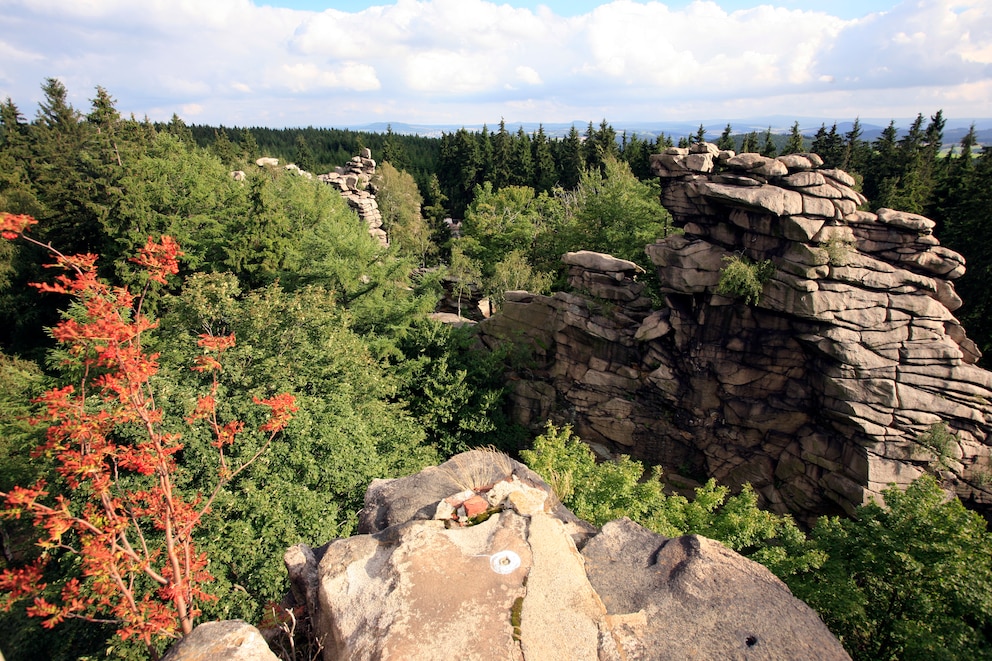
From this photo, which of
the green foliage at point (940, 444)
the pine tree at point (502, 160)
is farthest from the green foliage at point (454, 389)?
the pine tree at point (502, 160)

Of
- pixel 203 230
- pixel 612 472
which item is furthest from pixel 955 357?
pixel 203 230

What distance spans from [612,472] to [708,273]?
9801 millimetres

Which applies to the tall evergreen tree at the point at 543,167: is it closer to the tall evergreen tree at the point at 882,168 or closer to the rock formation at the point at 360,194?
the rock formation at the point at 360,194

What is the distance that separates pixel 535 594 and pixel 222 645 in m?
2.98

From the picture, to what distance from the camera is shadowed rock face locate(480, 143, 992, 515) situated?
51.6ft

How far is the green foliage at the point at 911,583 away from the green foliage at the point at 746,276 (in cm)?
902

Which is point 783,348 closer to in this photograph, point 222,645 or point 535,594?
point 535,594

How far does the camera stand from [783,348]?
17812mm

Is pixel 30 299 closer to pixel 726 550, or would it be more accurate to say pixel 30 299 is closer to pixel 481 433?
pixel 481 433

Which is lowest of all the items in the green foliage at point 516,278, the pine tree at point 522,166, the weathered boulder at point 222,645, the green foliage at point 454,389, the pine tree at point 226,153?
the green foliage at point 454,389

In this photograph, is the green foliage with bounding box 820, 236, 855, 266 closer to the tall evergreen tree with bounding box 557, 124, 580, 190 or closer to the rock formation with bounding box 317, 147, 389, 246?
the rock formation with bounding box 317, 147, 389, 246

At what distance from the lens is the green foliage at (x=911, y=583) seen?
7805 mm

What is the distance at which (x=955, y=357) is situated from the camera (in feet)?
50.8

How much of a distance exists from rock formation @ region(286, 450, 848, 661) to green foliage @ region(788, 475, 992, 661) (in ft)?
14.5
